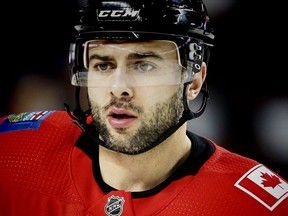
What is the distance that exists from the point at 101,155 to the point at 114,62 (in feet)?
1.14

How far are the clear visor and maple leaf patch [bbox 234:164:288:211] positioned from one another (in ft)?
1.24

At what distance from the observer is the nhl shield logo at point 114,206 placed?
5.14 ft

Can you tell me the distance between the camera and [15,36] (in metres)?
2.69

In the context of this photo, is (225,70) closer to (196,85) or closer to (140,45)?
(196,85)

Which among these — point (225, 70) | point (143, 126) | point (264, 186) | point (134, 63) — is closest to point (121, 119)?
point (143, 126)

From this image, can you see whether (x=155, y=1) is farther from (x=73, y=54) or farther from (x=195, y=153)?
(x=195, y=153)

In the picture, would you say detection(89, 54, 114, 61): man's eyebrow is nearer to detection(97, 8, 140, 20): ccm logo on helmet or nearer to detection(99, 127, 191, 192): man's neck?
detection(97, 8, 140, 20): ccm logo on helmet

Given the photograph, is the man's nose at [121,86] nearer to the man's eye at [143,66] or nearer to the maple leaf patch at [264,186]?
the man's eye at [143,66]

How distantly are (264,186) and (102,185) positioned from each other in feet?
1.70

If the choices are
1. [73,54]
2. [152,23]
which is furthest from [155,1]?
[73,54]

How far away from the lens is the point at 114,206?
61.9 inches

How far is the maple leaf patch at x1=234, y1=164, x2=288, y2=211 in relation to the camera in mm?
1529

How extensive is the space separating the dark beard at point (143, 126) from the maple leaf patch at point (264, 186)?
0.97 feet

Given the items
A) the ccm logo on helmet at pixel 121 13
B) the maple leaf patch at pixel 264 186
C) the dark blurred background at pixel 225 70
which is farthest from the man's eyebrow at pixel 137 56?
the dark blurred background at pixel 225 70
